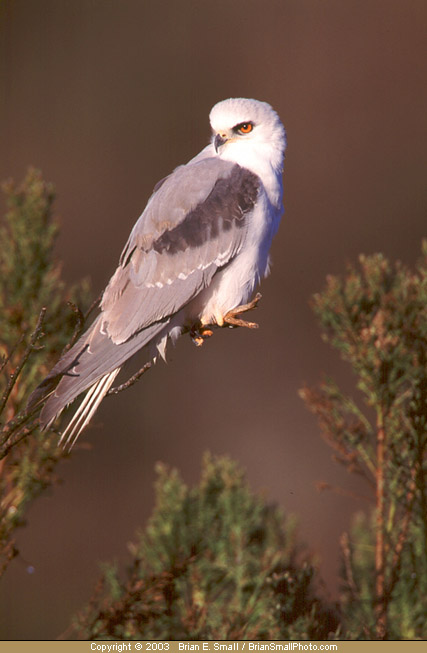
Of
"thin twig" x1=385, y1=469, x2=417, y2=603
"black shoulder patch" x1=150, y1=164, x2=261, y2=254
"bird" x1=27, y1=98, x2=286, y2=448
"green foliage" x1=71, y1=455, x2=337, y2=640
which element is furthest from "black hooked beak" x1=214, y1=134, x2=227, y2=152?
"thin twig" x1=385, y1=469, x2=417, y2=603

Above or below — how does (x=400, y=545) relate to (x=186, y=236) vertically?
below

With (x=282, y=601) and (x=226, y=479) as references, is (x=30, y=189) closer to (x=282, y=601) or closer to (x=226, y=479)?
(x=226, y=479)

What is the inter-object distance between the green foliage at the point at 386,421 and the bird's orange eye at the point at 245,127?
2.10 feet

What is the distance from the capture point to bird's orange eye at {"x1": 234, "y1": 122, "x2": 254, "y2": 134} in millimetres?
2400

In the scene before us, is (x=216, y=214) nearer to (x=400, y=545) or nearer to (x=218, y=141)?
(x=218, y=141)

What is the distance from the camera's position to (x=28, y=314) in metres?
Result: 2.18

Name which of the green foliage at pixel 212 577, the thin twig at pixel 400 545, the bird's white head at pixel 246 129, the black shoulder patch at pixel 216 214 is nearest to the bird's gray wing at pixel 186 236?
the black shoulder patch at pixel 216 214

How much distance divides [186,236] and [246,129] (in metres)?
0.49

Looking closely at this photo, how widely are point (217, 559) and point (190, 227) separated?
3.61ft

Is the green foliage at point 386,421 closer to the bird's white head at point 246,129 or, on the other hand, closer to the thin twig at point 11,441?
the bird's white head at point 246,129

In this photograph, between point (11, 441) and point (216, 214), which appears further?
point (216, 214)

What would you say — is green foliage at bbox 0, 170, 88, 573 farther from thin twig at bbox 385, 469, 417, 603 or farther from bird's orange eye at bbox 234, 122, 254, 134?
thin twig at bbox 385, 469, 417, 603

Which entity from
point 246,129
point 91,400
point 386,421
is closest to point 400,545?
point 386,421

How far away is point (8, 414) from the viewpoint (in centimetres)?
209
